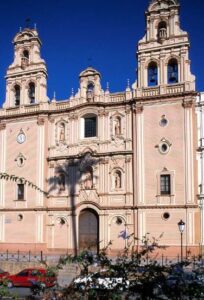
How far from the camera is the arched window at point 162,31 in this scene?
36.2 meters

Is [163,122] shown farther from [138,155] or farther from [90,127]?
[90,127]

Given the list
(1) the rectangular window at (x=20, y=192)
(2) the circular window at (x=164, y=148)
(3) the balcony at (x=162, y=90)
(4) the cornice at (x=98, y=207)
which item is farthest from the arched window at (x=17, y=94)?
(2) the circular window at (x=164, y=148)

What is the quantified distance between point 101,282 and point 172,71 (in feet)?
99.3

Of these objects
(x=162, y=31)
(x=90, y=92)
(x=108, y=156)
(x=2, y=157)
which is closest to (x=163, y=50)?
(x=162, y=31)

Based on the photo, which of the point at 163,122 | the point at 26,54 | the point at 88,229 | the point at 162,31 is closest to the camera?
the point at 163,122

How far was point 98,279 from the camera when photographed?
8.34 m

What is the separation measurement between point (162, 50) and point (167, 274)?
101ft

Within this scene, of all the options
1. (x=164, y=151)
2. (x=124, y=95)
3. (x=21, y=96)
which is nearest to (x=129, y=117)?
(x=124, y=95)

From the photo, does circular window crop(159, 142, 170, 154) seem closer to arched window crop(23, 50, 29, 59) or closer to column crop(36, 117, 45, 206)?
→ column crop(36, 117, 45, 206)

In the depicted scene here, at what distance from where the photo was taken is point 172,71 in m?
36.2

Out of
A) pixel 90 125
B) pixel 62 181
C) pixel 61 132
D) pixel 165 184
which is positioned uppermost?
pixel 90 125

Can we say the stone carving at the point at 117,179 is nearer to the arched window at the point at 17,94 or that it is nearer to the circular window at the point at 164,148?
the circular window at the point at 164,148

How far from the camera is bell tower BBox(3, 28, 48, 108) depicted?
40.5 metres

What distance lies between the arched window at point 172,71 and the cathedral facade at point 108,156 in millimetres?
89
